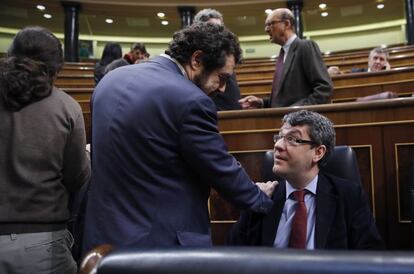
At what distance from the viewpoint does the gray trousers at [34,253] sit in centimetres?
109

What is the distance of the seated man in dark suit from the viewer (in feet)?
4.20

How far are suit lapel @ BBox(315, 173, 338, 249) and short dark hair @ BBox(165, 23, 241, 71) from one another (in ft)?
1.67

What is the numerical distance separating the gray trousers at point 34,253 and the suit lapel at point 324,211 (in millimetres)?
703

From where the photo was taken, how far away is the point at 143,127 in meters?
1.03

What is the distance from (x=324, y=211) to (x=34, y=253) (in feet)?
2.62

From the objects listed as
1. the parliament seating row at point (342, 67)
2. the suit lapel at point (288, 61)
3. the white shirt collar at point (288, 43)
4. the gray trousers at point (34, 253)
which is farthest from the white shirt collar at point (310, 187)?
the parliament seating row at point (342, 67)

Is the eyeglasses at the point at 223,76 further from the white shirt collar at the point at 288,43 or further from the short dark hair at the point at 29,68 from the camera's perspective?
the white shirt collar at the point at 288,43

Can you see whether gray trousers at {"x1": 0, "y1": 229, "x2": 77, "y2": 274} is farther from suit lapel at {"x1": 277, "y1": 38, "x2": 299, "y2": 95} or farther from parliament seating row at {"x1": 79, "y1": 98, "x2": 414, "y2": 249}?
suit lapel at {"x1": 277, "y1": 38, "x2": 299, "y2": 95}

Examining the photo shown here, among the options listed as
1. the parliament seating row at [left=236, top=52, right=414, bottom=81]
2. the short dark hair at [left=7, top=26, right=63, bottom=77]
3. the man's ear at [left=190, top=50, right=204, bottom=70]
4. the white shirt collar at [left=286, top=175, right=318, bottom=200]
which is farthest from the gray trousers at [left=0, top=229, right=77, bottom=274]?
the parliament seating row at [left=236, top=52, right=414, bottom=81]

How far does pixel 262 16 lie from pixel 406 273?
9.91 meters

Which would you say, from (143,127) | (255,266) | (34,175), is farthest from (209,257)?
(34,175)

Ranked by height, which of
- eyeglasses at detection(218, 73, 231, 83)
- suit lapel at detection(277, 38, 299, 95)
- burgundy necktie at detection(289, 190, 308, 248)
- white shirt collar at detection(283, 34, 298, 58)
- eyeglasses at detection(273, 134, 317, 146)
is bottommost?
burgundy necktie at detection(289, 190, 308, 248)

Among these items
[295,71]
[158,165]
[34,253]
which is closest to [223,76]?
[158,165]

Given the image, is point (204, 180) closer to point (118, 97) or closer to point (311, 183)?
point (118, 97)
